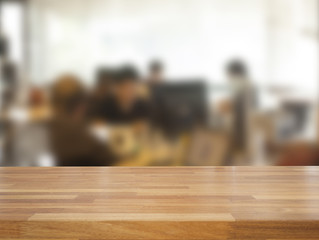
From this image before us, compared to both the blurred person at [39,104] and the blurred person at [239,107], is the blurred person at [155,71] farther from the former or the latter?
the blurred person at [39,104]

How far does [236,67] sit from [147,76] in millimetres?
321

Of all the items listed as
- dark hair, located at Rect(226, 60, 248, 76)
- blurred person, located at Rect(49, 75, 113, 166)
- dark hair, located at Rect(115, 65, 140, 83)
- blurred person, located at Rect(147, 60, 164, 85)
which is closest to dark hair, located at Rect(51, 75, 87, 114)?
blurred person, located at Rect(49, 75, 113, 166)

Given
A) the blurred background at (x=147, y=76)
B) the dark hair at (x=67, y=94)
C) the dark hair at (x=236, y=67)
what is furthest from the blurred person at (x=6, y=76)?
the dark hair at (x=236, y=67)

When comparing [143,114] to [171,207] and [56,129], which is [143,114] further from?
[171,207]

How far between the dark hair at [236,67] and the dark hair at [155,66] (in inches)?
9.4

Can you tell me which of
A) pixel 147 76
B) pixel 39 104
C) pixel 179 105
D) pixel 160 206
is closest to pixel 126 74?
pixel 147 76

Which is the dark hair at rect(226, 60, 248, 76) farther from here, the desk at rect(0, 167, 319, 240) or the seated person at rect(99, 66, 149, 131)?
the desk at rect(0, 167, 319, 240)

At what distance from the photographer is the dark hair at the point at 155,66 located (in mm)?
1507

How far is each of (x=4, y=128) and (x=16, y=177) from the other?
0.65 metres

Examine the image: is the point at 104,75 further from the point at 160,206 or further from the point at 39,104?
the point at 160,206

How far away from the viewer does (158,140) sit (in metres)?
1.56

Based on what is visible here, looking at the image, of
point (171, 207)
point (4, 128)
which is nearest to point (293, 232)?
point (171, 207)

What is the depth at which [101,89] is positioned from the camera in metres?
1.51

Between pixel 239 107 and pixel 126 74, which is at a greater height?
pixel 126 74
